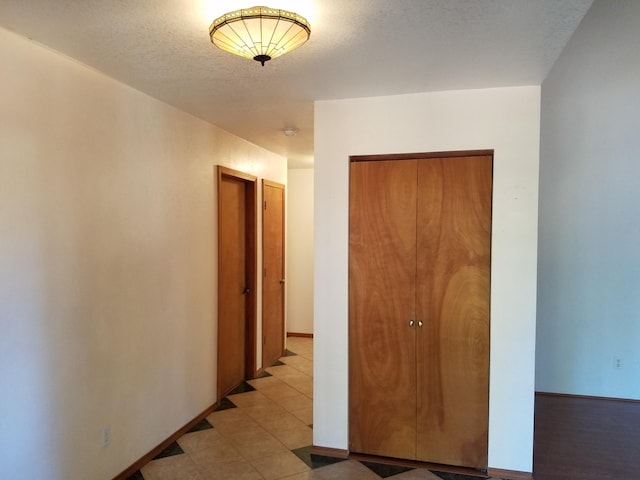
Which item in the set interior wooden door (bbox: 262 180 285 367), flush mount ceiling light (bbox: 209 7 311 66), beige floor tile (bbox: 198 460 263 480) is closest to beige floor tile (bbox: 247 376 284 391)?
interior wooden door (bbox: 262 180 285 367)

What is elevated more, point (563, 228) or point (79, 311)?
point (563, 228)

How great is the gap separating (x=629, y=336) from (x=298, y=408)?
316 cm

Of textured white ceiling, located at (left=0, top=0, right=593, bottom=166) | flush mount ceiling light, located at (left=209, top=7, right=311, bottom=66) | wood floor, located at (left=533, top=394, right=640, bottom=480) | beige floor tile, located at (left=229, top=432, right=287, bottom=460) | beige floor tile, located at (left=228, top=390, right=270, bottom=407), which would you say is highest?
textured white ceiling, located at (left=0, top=0, right=593, bottom=166)

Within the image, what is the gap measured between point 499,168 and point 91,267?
2471mm

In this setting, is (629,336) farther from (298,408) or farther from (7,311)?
(7,311)

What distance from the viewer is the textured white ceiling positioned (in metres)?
1.69

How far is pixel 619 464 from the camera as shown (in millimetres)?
2928

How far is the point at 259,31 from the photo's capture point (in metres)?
1.66

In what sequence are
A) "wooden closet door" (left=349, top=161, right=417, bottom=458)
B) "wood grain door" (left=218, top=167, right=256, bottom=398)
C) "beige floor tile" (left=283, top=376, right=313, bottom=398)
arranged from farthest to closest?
"beige floor tile" (left=283, top=376, right=313, bottom=398) → "wood grain door" (left=218, top=167, right=256, bottom=398) → "wooden closet door" (left=349, top=161, right=417, bottom=458)

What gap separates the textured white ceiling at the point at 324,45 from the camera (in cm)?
169

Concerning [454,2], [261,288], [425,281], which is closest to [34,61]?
[454,2]

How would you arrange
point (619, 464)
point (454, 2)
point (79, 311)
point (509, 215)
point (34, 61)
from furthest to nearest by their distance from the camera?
point (619, 464) → point (509, 215) → point (79, 311) → point (34, 61) → point (454, 2)

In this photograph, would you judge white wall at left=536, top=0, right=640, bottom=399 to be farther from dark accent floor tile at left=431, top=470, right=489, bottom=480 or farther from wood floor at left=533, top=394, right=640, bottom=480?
dark accent floor tile at left=431, top=470, right=489, bottom=480

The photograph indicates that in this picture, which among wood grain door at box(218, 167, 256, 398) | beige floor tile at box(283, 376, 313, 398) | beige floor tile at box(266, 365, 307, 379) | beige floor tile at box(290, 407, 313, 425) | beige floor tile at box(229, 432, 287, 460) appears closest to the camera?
beige floor tile at box(229, 432, 287, 460)
